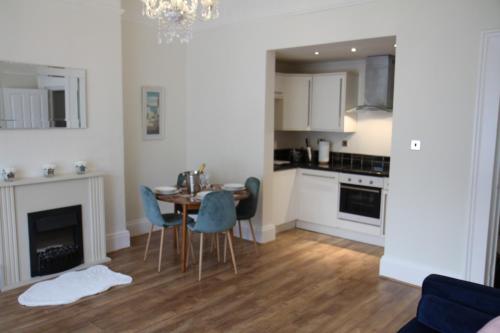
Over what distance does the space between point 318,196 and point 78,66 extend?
331 cm

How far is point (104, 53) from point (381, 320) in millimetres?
3800

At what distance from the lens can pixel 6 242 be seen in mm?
3746

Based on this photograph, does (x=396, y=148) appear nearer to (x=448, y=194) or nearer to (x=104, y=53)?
(x=448, y=194)

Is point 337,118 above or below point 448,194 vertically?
above

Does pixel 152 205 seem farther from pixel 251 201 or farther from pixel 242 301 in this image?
pixel 242 301

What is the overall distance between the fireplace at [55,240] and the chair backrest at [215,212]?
1.29 metres

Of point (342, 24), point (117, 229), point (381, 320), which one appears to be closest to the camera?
point (381, 320)

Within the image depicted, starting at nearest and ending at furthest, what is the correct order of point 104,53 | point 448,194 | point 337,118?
point 448,194 < point 104,53 < point 337,118

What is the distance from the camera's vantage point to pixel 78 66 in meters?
4.34

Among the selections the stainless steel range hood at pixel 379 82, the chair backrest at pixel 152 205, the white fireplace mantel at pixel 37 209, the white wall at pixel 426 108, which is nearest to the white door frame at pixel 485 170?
the white wall at pixel 426 108

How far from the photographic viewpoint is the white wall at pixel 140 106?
5238 mm

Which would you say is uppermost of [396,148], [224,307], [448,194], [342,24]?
[342,24]

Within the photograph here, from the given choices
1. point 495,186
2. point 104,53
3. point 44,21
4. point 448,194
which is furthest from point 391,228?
point 44,21

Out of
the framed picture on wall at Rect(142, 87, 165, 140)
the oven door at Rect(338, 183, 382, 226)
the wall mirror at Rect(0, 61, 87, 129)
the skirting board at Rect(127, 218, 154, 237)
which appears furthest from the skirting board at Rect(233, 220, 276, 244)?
the wall mirror at Rect(0, 61, 87, 129)
